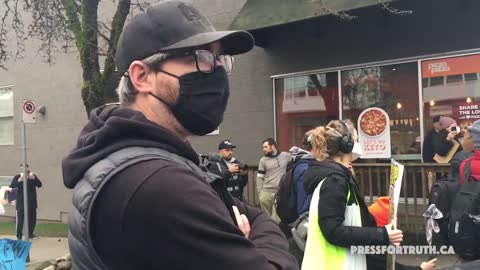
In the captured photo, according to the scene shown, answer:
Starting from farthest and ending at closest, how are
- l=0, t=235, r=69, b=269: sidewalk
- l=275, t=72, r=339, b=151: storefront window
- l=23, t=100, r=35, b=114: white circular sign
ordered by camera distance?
l=275, t=72, r=339, b=151: storefront window
l=0, t=235, r=69, b=269: sidewalk
l=23, t=100, r=35, b=114: white circular sign

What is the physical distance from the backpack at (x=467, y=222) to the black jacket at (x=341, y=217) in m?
0.78

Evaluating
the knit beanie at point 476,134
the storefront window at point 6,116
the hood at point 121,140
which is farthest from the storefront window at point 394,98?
the storefront window at point 6,116

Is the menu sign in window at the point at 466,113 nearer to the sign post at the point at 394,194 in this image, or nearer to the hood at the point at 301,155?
the hood at the point at 301,155

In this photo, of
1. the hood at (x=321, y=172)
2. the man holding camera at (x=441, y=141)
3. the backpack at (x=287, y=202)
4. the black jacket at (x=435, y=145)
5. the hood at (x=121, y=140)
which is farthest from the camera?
the black jacket at (x=435, y=145)

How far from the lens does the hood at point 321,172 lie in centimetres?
325

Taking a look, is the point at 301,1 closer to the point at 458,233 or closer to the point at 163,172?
the point at 458,233

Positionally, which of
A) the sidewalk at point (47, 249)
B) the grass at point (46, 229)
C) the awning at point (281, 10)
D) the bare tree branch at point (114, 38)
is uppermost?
the awning at point (281, 10)

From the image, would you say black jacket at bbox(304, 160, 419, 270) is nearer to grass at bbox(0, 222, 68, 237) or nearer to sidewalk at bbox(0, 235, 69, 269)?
sidewalk at bbox(0, 235, 69, 269)

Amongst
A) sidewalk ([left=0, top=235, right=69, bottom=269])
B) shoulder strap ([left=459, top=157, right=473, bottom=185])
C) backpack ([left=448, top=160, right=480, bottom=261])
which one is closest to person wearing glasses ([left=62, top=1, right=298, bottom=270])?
backpack ([left=448, top=160, right=480, bottom=261])

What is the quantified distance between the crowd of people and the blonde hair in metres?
1.78

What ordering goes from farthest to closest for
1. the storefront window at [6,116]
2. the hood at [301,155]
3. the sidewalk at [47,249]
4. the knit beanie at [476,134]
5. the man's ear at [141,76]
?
the storefront window at [6,116] < the sidewalk at [47,249] < the hood at [301,155] < the knit beanie at [476,134] < the man's ear at [141,76]

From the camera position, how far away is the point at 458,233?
12.0ft

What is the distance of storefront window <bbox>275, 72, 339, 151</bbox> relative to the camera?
33.5ft

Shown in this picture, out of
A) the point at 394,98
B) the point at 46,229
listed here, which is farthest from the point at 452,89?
the point at 46,229
